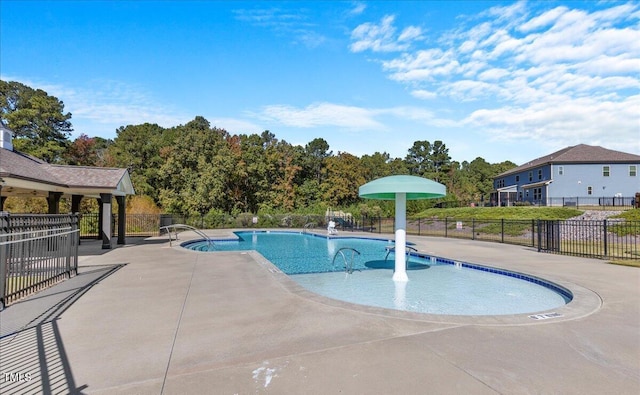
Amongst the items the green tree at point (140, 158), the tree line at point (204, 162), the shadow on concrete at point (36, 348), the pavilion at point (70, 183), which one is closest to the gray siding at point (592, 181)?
the tree line at point (204, 162)

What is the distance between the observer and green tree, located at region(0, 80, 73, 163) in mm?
29672

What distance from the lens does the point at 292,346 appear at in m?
3.86

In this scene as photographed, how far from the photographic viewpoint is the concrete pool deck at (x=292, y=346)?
3014 mm

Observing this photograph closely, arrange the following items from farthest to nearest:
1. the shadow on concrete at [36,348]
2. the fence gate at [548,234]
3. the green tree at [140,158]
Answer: the green tree at [140,158] < the fence gate at [548,234] < the shadow on concrete at [36,348]

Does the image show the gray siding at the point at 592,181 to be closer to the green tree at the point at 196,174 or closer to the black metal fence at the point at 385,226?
the black metal fence at the point at 385,226

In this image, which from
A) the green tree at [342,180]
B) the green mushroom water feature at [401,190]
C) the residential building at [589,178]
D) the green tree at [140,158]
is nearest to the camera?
the green mushroom water feature at [401,190]

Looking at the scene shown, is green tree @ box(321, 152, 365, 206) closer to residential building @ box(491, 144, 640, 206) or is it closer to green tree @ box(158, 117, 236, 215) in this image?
green tree @ box(158, 117, 236, 215)

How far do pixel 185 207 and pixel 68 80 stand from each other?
1533 cm

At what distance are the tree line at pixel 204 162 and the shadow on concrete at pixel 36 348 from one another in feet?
80.0

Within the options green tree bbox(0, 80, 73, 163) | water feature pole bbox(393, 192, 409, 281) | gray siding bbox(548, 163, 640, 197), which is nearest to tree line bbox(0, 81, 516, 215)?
green tree bbox(0, 80, 73, 163)

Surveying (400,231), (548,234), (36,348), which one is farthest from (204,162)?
(36,348)

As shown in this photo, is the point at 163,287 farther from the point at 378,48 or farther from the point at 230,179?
the point at 230,179

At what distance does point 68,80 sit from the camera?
17.2 m

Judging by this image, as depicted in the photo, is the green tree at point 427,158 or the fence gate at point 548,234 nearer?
the fence gate at point 548,234
